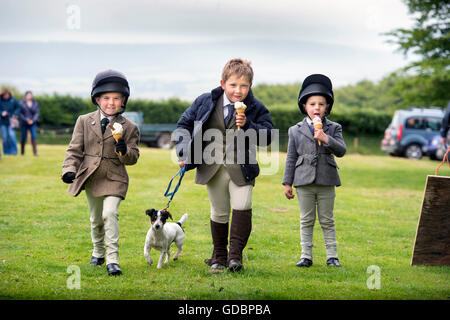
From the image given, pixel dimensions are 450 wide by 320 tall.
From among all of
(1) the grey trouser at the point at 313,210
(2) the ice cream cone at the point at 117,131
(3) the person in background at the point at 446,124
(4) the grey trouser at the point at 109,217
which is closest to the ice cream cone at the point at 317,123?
(1) the grey trouser at the point at 313,210

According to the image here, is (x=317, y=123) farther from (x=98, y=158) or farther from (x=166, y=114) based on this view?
(x=166, y=114)


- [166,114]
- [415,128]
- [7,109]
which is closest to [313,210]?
[7,109]

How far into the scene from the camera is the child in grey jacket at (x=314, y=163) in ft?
19.9

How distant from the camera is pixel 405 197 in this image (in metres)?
14.3

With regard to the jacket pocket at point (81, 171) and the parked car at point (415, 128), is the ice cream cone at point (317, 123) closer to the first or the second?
the jacket pocket at point (81, 171)

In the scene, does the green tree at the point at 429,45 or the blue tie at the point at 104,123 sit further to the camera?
the green tree at the point at 429,45

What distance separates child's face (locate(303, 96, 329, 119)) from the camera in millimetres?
6070

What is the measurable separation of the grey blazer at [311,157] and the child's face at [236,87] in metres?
0.86

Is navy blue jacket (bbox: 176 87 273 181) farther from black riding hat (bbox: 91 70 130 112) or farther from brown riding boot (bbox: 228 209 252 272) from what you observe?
black riding hat (bbox: 91 70 130 112)

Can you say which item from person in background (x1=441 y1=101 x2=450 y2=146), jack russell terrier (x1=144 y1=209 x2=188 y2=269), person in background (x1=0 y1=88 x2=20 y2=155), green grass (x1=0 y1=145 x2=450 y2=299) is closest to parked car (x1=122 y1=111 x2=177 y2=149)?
person in background (x1=0 y1=88 x2=20 y2=155)

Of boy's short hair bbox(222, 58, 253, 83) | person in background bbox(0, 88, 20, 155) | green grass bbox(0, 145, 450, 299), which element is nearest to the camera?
green grass bbox(0, 145, 450, 299)

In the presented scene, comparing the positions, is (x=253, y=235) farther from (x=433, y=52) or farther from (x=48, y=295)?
(x=433, y=52)

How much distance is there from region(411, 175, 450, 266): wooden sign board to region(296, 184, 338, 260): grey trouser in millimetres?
1010
